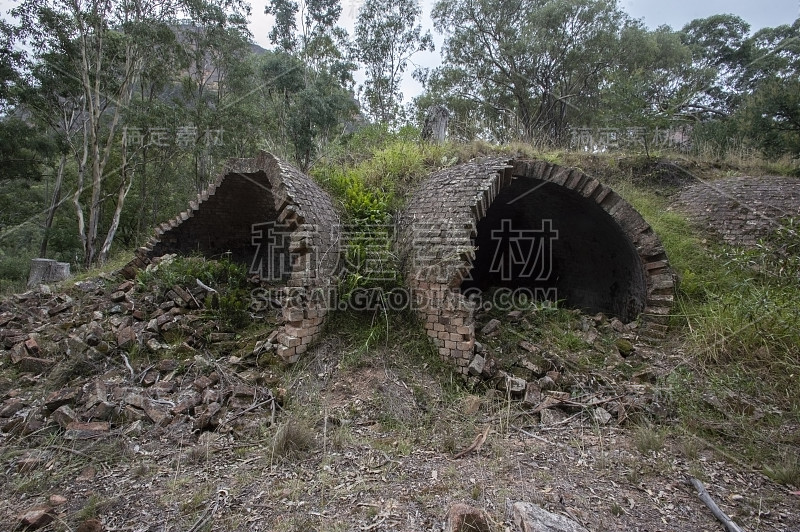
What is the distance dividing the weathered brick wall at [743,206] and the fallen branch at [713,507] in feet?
17.1

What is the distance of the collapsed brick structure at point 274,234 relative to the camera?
4.34 metres

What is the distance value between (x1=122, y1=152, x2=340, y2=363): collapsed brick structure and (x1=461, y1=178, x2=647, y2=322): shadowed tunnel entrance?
2300mm

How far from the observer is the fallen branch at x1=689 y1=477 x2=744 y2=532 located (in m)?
2.33

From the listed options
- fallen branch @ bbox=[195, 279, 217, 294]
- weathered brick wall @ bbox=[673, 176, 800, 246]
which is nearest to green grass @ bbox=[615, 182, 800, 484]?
weathered brick wall @ bbox=[673, 176, 800, 246]

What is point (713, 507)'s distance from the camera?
2479 millimetres

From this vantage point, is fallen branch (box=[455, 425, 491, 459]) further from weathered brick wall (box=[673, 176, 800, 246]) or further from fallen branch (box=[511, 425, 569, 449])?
weathered brick wall (box=[673, 176, 800, 246])

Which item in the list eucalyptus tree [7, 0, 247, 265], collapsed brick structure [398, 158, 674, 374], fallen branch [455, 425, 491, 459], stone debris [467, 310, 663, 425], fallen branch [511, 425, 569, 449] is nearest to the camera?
fallen branch [455, 425, 491, 459]

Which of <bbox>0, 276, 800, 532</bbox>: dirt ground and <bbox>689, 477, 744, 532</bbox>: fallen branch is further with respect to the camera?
<bbox>0, 276, 800, 532</bbox>: dirt ground

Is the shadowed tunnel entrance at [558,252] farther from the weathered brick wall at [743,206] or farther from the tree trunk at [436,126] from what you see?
the weathered brick wall at [743,206]

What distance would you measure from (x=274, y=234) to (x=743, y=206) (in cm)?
824

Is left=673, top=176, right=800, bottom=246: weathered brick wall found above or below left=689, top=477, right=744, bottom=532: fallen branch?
above

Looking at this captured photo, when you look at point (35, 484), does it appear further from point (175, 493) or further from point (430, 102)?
point (430, 102)

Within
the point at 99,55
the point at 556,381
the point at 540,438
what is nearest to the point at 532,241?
the point at 556,381

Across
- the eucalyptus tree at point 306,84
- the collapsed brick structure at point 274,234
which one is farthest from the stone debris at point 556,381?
the eucalyptus tree at point 306,84
